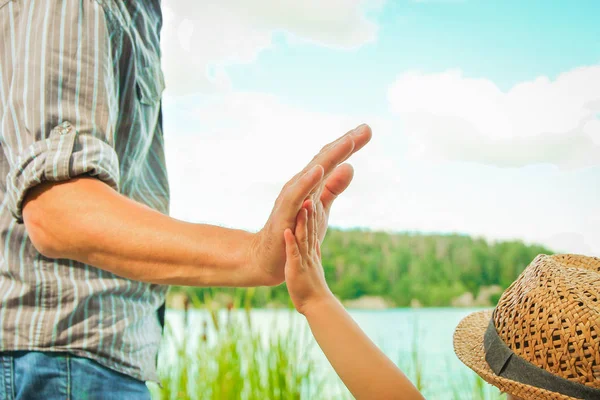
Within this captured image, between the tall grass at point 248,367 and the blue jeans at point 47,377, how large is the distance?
1.44 m

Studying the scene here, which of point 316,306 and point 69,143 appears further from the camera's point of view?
point 316,306

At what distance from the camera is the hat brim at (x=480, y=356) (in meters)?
0.83

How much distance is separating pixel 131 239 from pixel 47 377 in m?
0.26

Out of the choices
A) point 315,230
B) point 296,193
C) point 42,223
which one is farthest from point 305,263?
point 42,223

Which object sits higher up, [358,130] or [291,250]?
[358,130]

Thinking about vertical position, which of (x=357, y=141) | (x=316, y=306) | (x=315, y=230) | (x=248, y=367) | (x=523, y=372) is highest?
(x=357, y=141)

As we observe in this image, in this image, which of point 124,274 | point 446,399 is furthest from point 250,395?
point 124,274

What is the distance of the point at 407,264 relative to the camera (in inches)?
184

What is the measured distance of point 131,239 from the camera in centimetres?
71

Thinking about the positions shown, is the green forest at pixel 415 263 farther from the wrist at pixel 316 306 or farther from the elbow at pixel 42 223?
the elbow at pixel 42 223

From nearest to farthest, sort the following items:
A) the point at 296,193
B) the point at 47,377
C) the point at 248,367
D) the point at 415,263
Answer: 1. the point at 296,193
2. the point at 47,377
3. the point at 248,367
4. the point at 415,263

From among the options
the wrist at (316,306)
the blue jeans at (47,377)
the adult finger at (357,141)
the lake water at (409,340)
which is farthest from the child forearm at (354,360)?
the lake water at (409,340)

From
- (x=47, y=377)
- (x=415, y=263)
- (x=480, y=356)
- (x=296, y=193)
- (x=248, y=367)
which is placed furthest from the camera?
(x=415, y=263)

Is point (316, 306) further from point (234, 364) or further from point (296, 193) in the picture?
point (234, 364)
